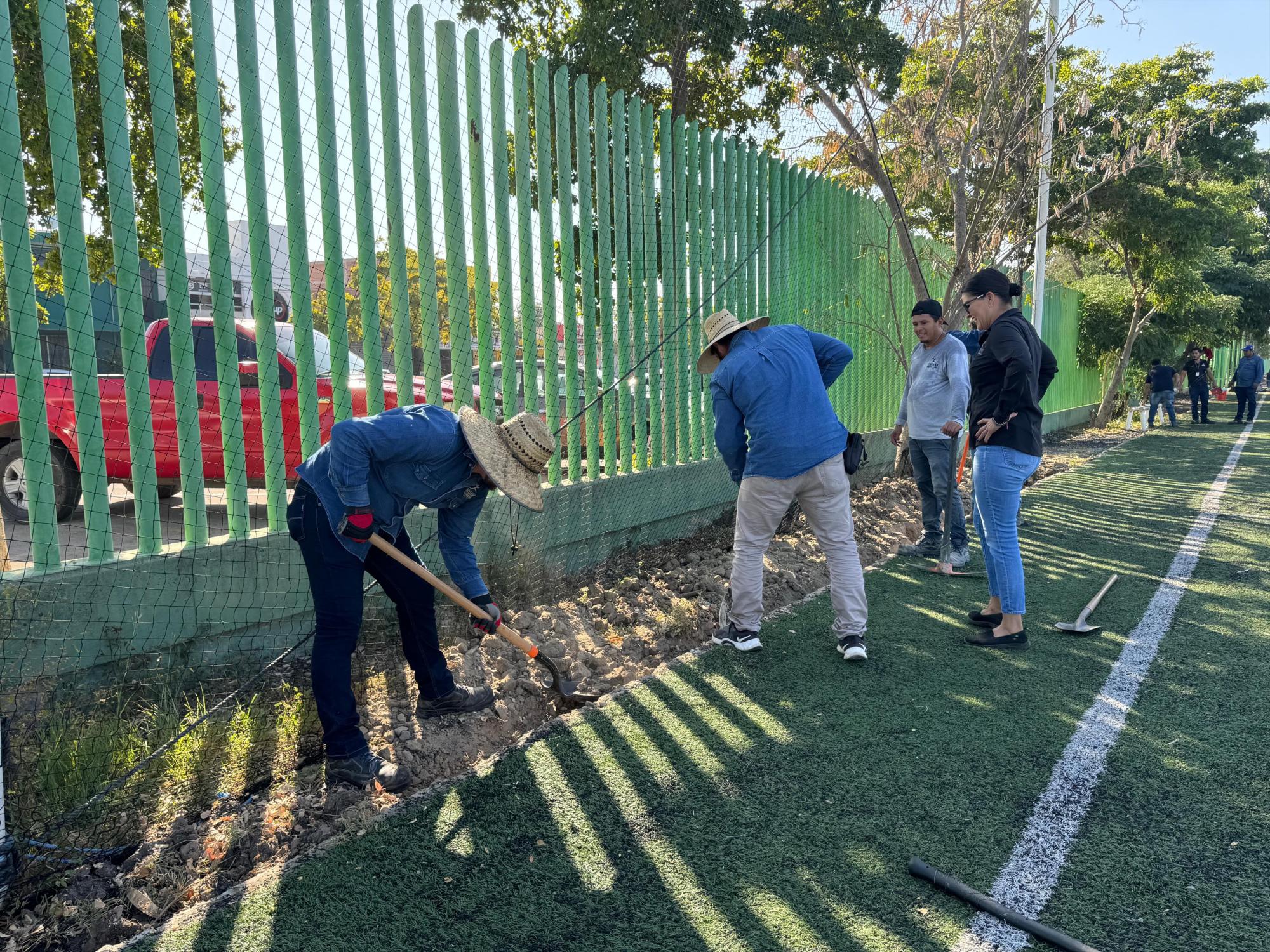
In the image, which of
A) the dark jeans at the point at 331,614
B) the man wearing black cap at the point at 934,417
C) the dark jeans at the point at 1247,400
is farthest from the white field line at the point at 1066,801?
the dark jeans at the point at 1247,400

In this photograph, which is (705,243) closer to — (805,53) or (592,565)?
(592,565)

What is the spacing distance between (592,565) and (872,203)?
6521 mm

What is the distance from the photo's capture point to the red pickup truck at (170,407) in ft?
13.8

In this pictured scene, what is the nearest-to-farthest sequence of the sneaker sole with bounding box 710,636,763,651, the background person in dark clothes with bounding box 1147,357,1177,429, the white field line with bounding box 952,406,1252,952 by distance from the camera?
1. the white field line with bounding box 952,406,1252,952
2. the sneaker sole with bounding box 710,636,763,651
3. the background person in dark clothes with bounding box 1147,357,1177,429

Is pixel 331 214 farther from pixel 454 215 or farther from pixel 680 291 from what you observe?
pixel 680 291

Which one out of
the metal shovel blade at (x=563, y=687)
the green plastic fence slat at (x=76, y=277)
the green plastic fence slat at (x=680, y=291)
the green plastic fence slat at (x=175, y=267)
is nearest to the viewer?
the green plastic fence slat at (x=76, y=277)

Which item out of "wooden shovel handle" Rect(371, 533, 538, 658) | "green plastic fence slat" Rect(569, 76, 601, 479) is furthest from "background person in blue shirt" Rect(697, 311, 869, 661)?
"green plastic fence slat" Rect(569, 76, 601, 479)

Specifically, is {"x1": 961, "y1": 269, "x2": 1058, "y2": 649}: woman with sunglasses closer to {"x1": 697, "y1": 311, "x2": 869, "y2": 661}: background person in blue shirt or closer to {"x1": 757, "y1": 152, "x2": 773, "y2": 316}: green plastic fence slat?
{"x1": 697, "y1": 311, "x2": 869, "y2": 661}: background person in blue shirt

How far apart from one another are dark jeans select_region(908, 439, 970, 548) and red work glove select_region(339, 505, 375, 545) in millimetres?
4646

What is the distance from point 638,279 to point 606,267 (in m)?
0.47

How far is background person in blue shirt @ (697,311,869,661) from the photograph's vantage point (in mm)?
4566

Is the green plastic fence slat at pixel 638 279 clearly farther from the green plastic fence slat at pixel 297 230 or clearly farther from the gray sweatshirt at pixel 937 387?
the green plastic fence slat at pixel 297 230

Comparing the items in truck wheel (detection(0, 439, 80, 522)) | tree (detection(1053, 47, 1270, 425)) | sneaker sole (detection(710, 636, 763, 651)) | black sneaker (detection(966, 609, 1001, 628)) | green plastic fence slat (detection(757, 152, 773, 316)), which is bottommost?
sneaker sole (detection(710, 636, 763, 651))

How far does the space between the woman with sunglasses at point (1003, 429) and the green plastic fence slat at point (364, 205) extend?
313 cm
